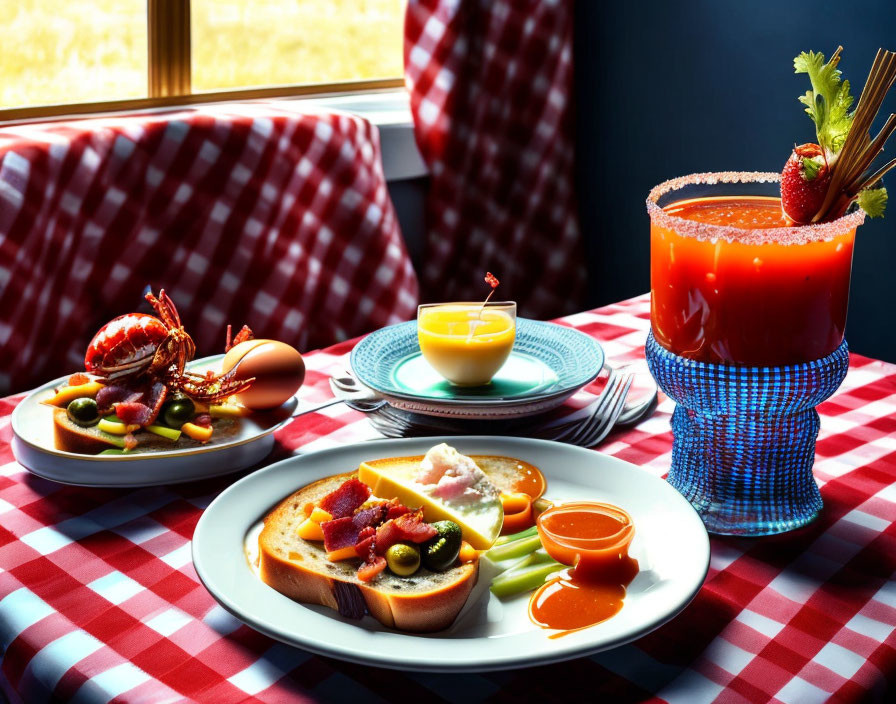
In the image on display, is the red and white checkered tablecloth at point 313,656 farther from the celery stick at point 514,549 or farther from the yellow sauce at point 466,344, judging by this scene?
the yellow sauce at point 466,344

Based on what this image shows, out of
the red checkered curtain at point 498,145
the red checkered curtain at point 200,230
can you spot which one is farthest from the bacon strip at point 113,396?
the red checkered curtain at point 498,145

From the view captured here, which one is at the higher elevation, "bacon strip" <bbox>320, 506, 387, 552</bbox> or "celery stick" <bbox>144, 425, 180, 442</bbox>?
"bacon strip" <bbox>320, 506, 387, 552</bbox>

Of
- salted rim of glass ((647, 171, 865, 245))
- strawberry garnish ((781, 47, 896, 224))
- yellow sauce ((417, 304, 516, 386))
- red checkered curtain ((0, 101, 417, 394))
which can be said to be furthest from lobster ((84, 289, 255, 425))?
red checkered curtain ((0, 101, 417, 394))

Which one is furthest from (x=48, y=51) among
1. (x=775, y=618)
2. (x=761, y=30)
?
(x=775, y=618)

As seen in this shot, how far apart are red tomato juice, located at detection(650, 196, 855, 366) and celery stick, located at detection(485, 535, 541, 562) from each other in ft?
0.72

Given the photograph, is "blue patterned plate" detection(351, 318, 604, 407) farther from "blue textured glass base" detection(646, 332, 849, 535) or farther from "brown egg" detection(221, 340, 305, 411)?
"blue textured glass base" detection(646, 332, 849, 535)

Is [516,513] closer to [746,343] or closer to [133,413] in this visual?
[746,343]

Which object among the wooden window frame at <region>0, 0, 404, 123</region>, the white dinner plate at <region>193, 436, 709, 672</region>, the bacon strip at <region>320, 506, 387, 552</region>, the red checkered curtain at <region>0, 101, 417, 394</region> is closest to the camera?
the white dinner plate at <region>193, 436, 709, 672</region>

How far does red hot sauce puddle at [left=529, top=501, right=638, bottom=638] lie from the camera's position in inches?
25.7

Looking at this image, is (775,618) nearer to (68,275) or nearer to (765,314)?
(765,314)

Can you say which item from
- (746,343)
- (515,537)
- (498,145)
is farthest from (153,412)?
(498,145)

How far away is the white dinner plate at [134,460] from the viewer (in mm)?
847

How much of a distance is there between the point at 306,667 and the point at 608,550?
23 centimetres

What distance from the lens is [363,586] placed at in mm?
648
